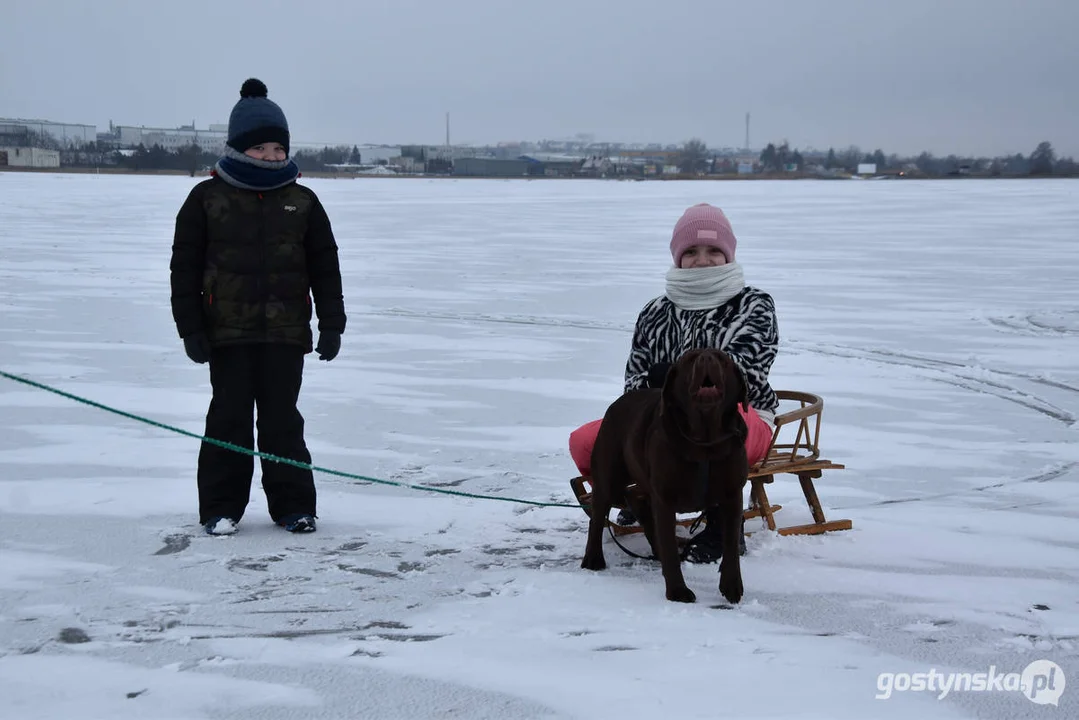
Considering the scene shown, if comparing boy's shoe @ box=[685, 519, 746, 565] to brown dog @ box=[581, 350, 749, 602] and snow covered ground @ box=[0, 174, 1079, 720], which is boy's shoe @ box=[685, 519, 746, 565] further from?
brown dog @ box=[581, 350, 749, 602]

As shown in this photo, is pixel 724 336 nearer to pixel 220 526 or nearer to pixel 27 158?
pixel 220 526

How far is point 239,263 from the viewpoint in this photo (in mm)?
4211

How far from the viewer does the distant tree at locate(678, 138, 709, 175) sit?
12125 centimetres

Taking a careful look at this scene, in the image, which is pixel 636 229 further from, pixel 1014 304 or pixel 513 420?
pixel 513 420

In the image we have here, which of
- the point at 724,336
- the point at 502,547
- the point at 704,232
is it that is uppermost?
the point at 704,232

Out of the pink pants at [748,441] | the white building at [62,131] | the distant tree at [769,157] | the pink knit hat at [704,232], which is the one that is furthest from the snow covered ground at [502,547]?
the distant tree at [769,157]

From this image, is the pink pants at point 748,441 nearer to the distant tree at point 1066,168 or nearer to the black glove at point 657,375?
the black glove at point 657,375

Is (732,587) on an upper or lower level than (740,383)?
lower

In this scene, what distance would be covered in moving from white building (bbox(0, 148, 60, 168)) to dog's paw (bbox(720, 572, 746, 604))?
74840mm

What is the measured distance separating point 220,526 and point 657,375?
1.76 m

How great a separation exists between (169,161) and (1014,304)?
6935 centimetres

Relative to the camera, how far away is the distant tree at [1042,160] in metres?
89.7

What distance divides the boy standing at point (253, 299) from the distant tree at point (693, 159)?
106188 millimetres

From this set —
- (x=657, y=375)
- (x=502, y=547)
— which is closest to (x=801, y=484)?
(x=657, y=375)
